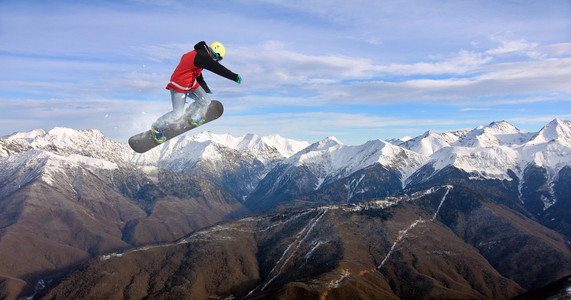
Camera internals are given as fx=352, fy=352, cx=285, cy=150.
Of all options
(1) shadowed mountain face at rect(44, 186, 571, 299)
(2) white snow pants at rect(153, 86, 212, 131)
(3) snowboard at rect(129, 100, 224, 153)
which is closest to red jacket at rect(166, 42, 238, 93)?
(2) white snow pants at rect(153, 86, 212, 131)

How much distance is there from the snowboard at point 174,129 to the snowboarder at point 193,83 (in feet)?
0.84

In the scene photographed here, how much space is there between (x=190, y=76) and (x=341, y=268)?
144 meters

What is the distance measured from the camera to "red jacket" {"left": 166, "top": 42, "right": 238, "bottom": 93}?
52.8 feet

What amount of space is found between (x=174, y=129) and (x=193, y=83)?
3.33 metres

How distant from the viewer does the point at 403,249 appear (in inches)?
7151

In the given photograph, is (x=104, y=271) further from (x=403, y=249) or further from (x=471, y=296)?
(x=471, y=296)

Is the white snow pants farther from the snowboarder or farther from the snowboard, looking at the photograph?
the snowboard

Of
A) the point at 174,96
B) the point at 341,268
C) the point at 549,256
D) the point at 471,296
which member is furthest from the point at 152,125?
the point at 549,256

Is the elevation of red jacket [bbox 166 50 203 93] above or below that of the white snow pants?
above

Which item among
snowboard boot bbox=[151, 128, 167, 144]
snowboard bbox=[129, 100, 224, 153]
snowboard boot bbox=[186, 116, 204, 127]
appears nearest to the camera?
snowboard boot bbox=[186, 116, 204, 127]

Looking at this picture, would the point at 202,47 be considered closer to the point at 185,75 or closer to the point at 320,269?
the point at 185,75

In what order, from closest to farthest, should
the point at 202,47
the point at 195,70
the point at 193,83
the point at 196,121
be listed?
the point at 202,47
the point at 195,70
the point at 193,83
the point at 196,121

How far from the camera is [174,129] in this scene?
65.8ft

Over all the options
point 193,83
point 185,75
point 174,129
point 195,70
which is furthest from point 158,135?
point 195,70
